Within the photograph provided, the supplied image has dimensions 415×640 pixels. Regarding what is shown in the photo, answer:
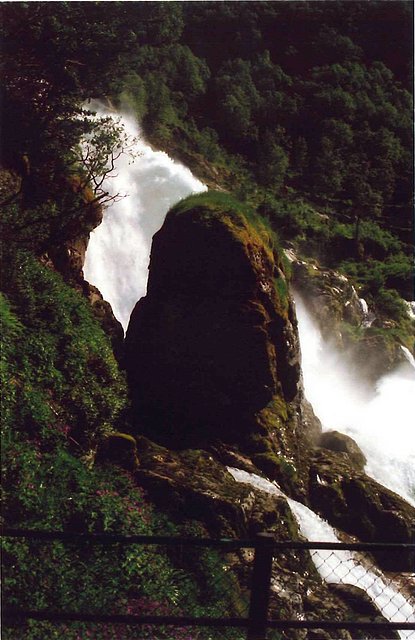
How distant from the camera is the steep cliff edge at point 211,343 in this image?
1020 centimetres

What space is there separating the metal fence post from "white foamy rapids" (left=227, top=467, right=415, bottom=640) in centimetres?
540

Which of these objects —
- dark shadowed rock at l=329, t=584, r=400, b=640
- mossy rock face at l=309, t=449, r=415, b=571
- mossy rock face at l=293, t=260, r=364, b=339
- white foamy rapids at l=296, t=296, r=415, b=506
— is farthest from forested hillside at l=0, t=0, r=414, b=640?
white foamy rapids at l=296, t=296, r=415, b=506

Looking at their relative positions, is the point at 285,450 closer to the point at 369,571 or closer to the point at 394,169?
the point at 369,571

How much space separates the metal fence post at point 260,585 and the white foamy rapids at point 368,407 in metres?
10.6

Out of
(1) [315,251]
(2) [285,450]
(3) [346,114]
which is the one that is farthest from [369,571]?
(3) [346,114]

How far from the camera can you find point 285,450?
430 inches

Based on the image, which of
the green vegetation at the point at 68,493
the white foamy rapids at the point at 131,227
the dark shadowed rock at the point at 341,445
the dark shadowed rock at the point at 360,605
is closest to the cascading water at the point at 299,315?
the white foamy rapids at the point at 131,227

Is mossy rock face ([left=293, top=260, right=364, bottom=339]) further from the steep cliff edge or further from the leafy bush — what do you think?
the leafy bush

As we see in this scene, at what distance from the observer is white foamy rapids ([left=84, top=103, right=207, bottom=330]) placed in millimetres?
16906

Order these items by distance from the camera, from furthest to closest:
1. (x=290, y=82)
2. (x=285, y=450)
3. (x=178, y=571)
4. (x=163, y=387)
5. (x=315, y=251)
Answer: (x=290, y=82), (x=315, y=251), (x=285, y=450), (x=163, y=387), (x=178, y=571)

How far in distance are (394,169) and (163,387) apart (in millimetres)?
38933

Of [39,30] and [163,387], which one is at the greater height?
[39,30]

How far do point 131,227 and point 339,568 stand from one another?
41.5ft

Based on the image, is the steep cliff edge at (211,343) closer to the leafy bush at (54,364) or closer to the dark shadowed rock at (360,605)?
the leafy bush at (54,364)
